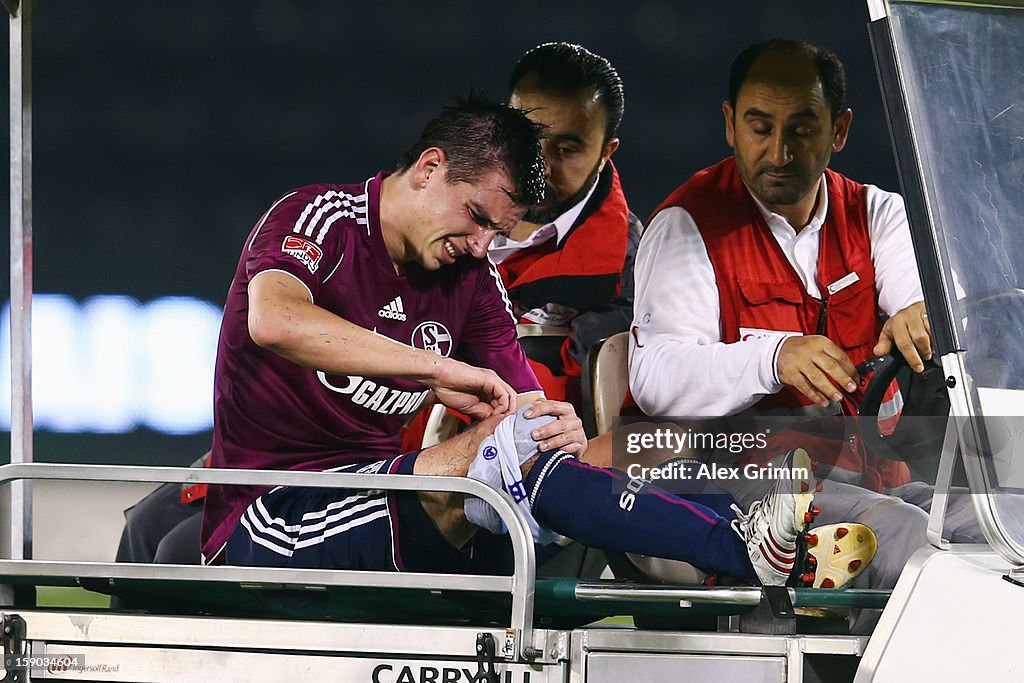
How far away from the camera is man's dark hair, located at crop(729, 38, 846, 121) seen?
2.66m

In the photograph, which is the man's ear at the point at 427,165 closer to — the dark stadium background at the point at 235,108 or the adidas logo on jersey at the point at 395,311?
the dark stadium background at the point at 235,108

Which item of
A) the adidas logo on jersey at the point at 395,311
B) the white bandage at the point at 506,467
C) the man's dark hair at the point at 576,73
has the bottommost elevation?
the white bandage at the point at 506,467

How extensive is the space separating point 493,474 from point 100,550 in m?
0.99

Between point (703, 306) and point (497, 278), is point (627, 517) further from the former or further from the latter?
point (497, 278)

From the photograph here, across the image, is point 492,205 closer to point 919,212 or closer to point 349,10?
point 349,10

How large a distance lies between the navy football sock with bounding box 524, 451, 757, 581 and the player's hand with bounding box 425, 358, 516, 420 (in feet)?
0.59

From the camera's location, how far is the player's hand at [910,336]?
8.68ft

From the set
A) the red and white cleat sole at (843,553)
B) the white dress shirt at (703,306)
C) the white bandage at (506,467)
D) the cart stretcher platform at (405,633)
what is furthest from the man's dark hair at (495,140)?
the red and white cleat sole at (843,553)

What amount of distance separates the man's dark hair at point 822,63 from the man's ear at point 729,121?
86 millimetres

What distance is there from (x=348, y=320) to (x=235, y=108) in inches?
23.3

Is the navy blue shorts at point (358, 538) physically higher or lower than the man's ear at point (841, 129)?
lower

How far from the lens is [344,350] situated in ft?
8.90

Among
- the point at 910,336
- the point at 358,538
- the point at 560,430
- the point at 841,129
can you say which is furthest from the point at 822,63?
the point at 358,538

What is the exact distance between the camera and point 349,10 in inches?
110
